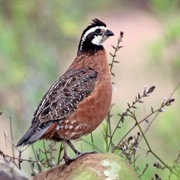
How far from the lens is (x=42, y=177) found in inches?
280

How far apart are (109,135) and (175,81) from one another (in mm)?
4478

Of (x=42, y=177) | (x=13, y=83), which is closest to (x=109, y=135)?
(x=42, y=177)

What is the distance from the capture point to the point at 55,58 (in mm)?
12789

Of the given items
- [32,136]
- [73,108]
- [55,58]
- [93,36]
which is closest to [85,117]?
[73,108]

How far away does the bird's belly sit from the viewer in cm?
737

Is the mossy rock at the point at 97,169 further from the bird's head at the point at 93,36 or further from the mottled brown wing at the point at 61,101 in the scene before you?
the bird's head at the point at 93,36

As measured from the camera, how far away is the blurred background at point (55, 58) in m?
10.4

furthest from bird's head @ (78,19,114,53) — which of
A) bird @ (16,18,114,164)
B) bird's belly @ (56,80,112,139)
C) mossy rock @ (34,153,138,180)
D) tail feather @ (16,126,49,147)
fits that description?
mossy rock @ (34,153,138,180)

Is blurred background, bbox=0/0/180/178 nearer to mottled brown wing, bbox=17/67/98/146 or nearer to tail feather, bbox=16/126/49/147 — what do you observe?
mottled brown wing, bbox=17/67/98/146

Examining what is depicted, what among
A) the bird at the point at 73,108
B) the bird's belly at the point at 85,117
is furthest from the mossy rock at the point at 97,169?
the bird's belly at the point at 85,117

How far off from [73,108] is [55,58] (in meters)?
5.39

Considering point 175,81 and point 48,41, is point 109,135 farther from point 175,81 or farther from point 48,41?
point 48,41

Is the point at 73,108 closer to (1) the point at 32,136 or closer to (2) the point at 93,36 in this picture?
(1) the point at 32,136

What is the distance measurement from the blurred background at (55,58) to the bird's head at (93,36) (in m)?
1.94
